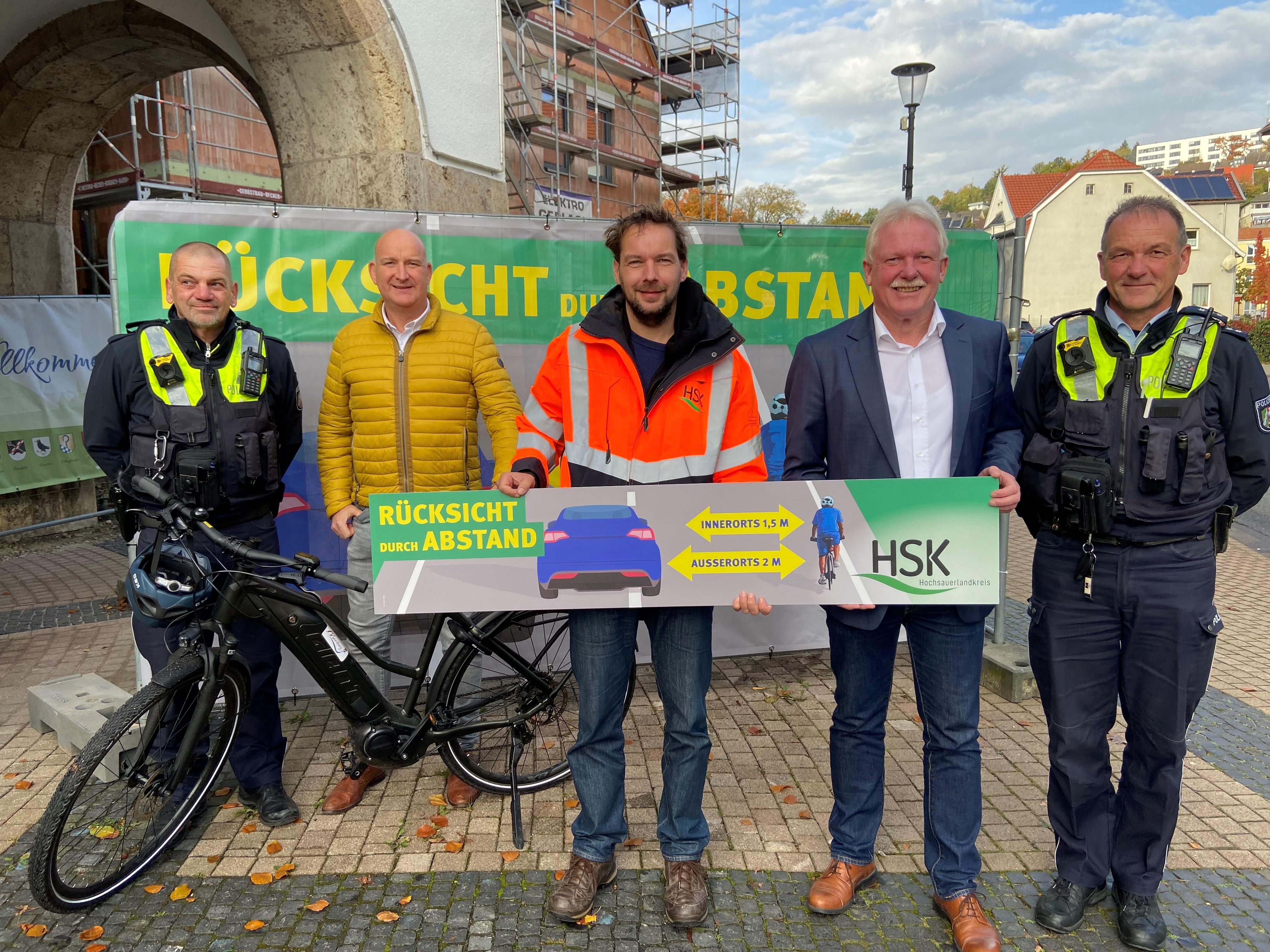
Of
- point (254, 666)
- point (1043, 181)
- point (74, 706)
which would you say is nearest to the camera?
point (254, 666)

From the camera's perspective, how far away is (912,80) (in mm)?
13562

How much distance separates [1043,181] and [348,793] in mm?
61672

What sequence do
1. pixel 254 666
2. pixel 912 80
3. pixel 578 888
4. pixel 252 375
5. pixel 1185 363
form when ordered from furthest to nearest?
pixel 912 80 < pixel 254 666 < pixel 252 375 < pixel 578 888 < pixel 1185 363

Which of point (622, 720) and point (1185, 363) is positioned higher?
point (1185, 363)

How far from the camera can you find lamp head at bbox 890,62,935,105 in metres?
13.5

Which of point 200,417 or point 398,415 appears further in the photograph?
point 398,415

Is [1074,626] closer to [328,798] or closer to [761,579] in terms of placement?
[761,579]

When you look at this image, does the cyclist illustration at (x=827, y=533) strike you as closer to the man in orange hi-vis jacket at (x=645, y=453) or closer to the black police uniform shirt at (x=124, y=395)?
the man in orange hi-vis jacket at (x=645, y=453)

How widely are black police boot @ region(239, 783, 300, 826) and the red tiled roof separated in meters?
54.9

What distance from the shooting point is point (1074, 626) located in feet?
9.07

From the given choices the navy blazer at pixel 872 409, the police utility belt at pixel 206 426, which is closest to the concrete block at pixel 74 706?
the police utility belt at pixel 206 426

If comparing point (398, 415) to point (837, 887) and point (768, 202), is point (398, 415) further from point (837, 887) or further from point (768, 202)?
point (768, 202)

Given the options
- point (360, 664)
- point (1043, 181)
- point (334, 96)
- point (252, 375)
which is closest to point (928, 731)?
point (360, 664)

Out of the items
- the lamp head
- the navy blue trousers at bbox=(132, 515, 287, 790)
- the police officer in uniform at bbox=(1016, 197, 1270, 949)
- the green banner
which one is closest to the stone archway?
the green banner
